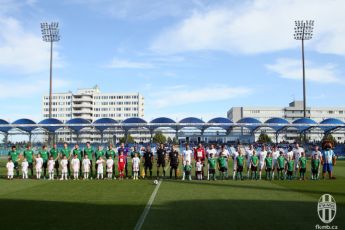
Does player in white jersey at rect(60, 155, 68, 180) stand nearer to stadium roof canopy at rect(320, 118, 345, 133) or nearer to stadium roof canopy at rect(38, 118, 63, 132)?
stadium roof canopy at rect(38, 118, 63, 132)

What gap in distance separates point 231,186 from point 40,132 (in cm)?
4721

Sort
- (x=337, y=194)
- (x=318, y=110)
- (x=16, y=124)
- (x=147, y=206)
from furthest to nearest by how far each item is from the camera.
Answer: (x=318, y=110), (x=16, y=124), (x=337, y=194), (x=147, y=206)

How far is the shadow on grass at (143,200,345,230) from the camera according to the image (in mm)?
9914

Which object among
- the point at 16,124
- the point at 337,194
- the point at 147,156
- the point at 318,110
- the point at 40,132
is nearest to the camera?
the point at 337,194

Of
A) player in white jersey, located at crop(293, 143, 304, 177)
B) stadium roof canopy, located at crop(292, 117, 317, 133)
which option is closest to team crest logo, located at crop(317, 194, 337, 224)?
player in white jersey, located at crop(293, 143, 304, 177)

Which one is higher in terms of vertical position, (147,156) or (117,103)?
(117,103)

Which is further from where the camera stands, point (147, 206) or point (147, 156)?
point (147, 156)

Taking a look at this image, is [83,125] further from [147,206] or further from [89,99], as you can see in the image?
[89,99]

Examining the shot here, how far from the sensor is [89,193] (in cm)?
1609

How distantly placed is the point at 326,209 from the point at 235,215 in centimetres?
297

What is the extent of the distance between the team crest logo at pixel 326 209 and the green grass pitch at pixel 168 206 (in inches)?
6.9

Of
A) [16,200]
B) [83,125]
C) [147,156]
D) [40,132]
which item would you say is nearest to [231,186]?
[147,156]

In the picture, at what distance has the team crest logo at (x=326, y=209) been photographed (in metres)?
10.7

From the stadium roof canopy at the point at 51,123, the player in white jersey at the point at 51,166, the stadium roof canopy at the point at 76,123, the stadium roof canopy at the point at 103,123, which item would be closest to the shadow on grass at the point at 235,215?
the player in white jersey at the point at 51,166
